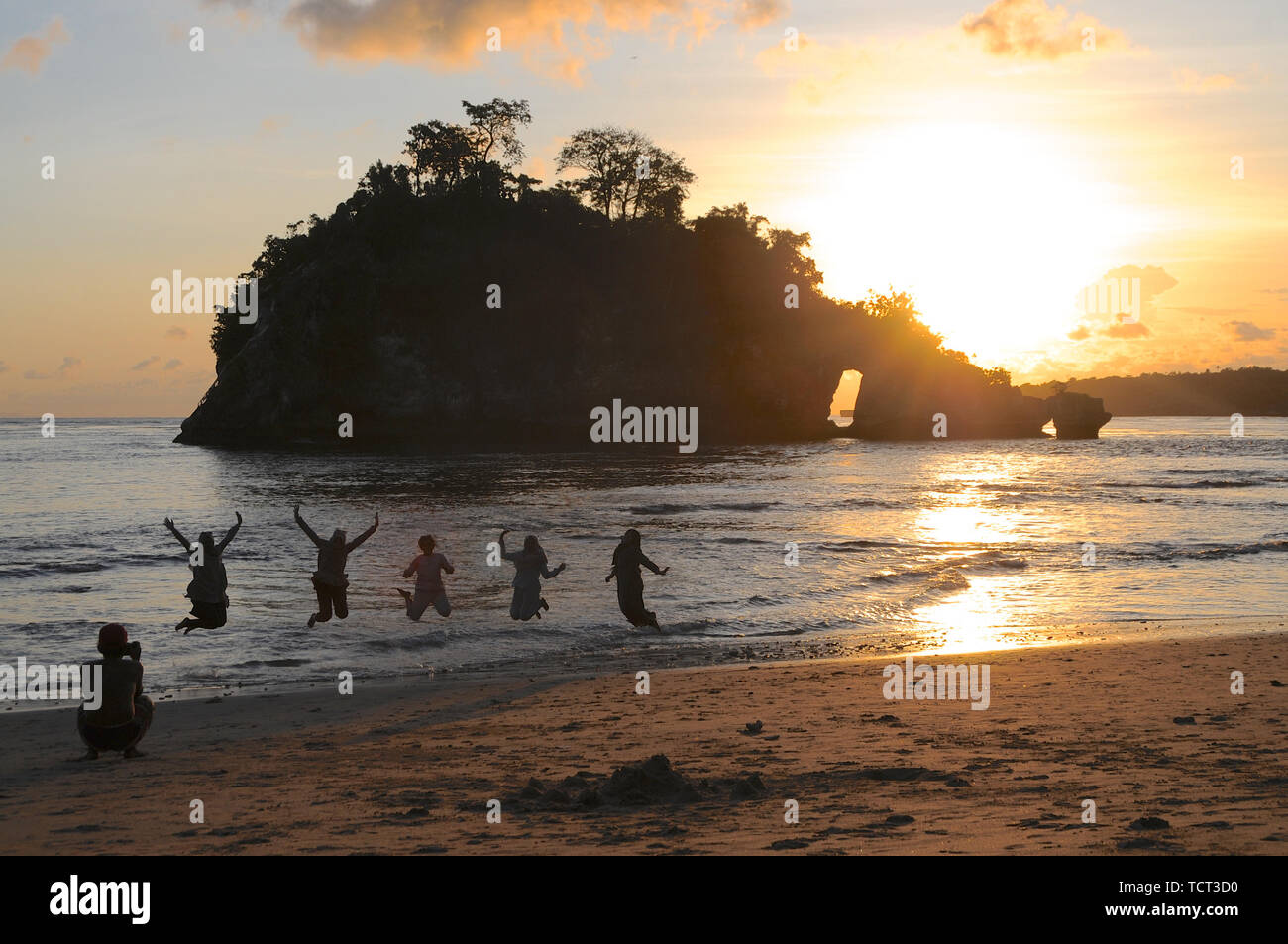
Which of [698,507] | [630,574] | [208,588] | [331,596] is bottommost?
[698,507]

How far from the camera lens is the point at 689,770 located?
25.6 feet

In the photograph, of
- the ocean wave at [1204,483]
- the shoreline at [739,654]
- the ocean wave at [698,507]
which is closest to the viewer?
the shoreline at [739,654]

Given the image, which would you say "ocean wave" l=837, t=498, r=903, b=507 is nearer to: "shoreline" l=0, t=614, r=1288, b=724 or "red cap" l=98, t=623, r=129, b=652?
"shoreline" l=0, t=614, r=1288, b=724

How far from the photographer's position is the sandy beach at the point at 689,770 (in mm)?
5988

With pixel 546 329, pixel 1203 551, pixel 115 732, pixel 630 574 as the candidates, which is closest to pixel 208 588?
pixel 115 732

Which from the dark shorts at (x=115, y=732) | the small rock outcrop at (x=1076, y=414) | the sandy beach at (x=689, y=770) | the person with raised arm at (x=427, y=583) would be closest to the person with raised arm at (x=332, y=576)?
the person with raised arm at (x=427, y=583)

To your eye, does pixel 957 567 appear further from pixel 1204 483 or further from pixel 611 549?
pixel 1204 483

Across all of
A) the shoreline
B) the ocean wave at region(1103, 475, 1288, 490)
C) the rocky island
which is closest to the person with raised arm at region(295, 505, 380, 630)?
the shoreline

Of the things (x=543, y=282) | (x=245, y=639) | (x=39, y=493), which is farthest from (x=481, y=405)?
(x=245, y=639)

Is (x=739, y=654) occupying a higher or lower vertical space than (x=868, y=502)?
lower

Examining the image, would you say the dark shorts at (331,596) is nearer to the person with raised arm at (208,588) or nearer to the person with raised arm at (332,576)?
the person with raised arm at (332,576)

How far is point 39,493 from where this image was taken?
42.7 m

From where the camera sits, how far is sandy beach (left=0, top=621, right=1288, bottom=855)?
5988 mm
